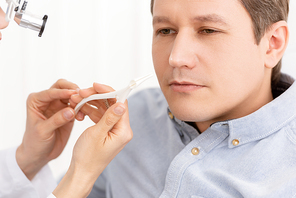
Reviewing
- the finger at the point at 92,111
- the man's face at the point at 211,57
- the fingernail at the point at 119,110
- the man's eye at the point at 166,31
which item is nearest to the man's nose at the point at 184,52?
the man's face at the point at 211,57

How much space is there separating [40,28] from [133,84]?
1.06 ft

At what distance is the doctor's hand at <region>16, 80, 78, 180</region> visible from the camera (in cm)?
117

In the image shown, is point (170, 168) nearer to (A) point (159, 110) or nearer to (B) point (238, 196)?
(B) point (238, 196)

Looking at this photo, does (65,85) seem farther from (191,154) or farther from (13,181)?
(191,154)

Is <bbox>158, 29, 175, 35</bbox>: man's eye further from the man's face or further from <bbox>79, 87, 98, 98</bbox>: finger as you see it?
<bbox>79, 87, 98, 98</bbox>: finger

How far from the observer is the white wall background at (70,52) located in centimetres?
190

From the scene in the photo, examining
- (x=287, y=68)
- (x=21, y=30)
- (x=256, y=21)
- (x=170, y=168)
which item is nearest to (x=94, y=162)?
(x=170, y=168)

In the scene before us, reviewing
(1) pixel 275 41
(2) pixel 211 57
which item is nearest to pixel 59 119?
(2) pixel 211 57

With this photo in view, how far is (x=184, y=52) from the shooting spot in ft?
3.08

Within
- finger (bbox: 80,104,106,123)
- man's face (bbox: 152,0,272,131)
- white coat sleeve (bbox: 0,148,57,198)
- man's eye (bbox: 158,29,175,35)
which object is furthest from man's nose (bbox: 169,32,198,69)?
white coat sleeve (bbox: 0,148,57,198)

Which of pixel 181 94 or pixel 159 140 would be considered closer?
pixel 181 94

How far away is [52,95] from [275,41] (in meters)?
0.84

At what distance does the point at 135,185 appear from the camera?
118 cm

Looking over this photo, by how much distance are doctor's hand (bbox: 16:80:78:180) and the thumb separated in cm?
25
